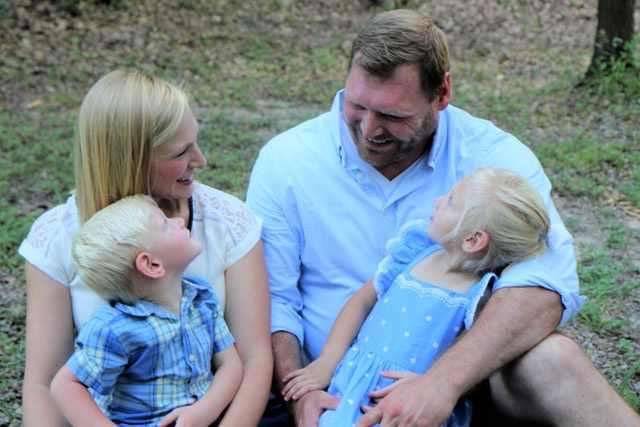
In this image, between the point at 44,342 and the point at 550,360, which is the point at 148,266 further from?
the point at 550,360

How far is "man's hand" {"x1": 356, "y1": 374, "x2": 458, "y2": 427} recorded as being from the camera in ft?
8.39

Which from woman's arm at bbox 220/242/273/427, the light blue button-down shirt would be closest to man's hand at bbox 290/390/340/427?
woman's arm at bbox 220/242/273/427

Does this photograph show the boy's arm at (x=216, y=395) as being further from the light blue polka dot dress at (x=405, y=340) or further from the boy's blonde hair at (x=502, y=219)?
the boy's blonde hair at (x=502, y=219)

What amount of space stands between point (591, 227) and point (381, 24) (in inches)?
120

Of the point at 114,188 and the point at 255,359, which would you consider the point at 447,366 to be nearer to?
the point at 255,359

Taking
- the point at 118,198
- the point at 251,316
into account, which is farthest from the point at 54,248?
the point at 251,316

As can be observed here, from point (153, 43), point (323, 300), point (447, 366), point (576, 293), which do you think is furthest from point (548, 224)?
point (153, 43)

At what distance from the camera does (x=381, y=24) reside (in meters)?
3.10

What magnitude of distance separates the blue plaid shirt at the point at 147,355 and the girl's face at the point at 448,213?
0.76m

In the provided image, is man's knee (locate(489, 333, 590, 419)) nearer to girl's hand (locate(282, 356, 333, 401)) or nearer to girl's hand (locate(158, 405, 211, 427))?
girl's hand (locate(282, 356, 333, 401))

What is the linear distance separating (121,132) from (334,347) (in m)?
1.03

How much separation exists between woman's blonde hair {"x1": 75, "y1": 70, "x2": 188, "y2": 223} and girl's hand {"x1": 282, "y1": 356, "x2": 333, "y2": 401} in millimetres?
820

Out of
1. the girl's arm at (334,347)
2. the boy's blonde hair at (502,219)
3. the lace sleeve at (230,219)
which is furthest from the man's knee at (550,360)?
the lace sleeve at (230,219)

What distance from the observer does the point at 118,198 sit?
2.71 meters
